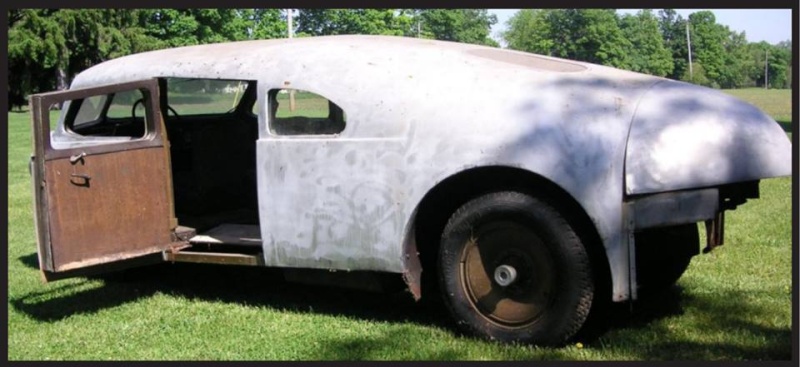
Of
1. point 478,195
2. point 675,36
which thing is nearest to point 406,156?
point 478,195

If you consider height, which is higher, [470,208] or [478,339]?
[470,208]

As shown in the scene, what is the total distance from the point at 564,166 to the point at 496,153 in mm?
387

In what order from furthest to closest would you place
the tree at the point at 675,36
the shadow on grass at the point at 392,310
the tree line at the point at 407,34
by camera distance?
1. the tree at the point at 675,36
2. the tree line at the point at 407,34
3. the shadow on grass at the point at 392,310

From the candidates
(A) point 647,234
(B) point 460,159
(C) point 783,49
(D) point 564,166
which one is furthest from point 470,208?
(C) point 783,49

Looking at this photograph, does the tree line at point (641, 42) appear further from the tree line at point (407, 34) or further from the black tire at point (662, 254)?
the black tire at point (662, 254)

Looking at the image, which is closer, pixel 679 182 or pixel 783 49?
pixel 679 182

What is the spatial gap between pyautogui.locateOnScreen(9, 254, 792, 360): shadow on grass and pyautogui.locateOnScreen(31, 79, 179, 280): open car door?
696 mm

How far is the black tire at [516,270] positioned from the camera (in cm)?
488

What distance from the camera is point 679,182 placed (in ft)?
15.3

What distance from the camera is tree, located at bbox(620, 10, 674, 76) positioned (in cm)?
10138

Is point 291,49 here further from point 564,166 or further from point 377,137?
point 564,166

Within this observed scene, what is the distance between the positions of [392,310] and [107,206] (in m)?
1.97

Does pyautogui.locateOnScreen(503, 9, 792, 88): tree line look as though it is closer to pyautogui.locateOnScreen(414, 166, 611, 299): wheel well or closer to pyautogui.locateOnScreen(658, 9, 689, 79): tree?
pyautogui.locateOnScreen(658, 9, 689, 79): tree

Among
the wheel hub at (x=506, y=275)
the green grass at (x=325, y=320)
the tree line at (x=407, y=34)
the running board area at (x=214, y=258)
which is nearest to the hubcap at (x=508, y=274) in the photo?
the wheel hub at (x=506, y=275)
